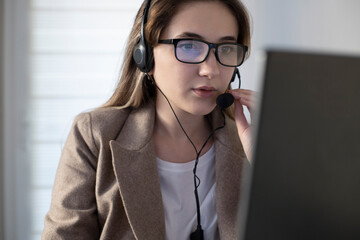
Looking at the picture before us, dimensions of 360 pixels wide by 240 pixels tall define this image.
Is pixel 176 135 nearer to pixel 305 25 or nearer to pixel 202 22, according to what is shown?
pixel 202 22

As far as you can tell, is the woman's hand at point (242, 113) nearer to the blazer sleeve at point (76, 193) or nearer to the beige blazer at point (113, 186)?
the beige blazer at point (113, 186)

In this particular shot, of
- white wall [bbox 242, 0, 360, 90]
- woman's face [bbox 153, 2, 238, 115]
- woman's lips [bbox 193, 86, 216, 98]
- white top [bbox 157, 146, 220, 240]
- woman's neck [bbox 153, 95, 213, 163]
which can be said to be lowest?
white top [bbox 157, 146, 220, 240]

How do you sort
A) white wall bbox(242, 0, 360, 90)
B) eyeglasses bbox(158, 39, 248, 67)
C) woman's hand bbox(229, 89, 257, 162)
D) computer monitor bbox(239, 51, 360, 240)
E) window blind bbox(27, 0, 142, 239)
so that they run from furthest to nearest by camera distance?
window blind bbox(27, 0, 142, 239)
white wall bbox(242, 0, 360, 90)
woman's hand bbox(229, 89, 257, 162)
eyeglasses bbox(158, 39, 248, 67)
computer monitor bbox(239, 51, 360, 240)

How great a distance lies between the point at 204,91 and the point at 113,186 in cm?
42

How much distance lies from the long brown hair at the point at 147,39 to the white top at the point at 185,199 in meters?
0.27

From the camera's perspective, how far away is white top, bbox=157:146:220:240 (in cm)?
113

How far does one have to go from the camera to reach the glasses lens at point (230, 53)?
1.09 metres

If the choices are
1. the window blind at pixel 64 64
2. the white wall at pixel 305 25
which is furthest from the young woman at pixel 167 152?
the window blind at pixel 64 64

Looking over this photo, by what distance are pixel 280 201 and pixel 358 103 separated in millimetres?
132

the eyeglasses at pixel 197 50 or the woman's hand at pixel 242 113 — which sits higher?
the eyeglasses at pixel 197 50

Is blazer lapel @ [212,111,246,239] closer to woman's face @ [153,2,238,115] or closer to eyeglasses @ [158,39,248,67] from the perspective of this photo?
woman's face @ [153,2,238,115]

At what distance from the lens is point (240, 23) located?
1.22 meters

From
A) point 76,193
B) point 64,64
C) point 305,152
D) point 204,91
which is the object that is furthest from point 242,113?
point 64,64

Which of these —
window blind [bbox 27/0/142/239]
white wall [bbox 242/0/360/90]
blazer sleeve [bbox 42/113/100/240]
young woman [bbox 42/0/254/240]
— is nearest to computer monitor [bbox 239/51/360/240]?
young woman [bbox 42/0/254/240]
